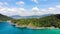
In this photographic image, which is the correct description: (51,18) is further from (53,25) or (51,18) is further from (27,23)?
(27,23)

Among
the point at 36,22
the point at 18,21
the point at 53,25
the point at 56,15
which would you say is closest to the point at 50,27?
the point at 53,25

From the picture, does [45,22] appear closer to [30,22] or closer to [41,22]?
[41,22]

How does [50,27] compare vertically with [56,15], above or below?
below

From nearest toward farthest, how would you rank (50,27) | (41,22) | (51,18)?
1. (50,27)
2. (41,22)
3. (51,18)

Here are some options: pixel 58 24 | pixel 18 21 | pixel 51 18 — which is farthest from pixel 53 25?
pixel 18 21

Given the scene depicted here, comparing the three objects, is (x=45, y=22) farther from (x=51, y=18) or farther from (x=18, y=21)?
(x=18, y=21)

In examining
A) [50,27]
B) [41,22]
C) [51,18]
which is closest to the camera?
[50,27]

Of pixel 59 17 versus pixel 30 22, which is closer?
pixel 30 22

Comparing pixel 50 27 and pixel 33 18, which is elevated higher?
pixel 33 18

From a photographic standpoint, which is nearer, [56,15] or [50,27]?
[50,27]
